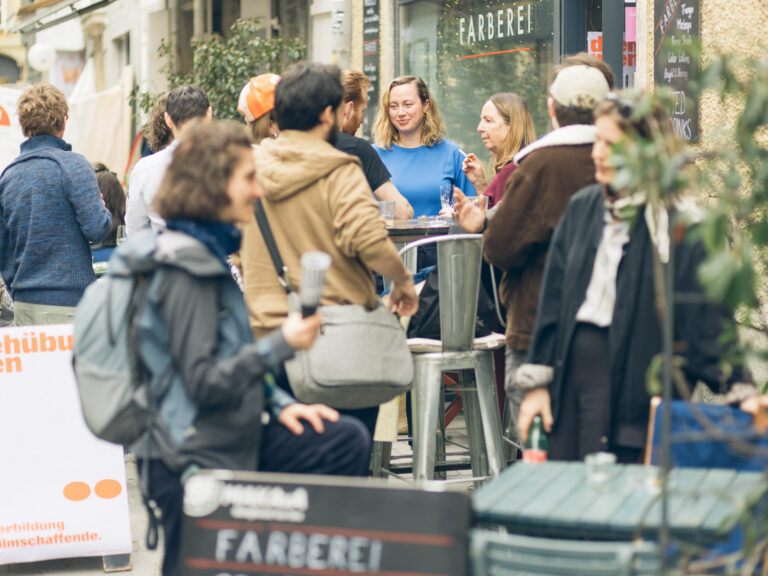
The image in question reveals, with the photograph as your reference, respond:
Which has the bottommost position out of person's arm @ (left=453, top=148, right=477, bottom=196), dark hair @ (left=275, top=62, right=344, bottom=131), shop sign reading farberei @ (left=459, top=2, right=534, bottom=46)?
person's arm @ (left=453, top=148, right=477, bottom=196)

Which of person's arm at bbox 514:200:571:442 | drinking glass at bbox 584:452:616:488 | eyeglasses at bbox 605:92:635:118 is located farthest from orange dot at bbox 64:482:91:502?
eyeglasses at bbox 605:92:635:118

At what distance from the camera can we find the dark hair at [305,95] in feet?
12.9

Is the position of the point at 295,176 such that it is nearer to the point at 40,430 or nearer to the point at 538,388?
the point at 538,388

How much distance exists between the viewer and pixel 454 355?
4.81 meters

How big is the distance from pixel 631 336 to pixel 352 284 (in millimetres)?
1045

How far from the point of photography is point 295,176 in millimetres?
3885

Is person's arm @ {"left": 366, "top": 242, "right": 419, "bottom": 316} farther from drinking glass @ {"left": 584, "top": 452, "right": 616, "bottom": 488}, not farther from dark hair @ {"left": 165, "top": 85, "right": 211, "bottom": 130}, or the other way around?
dark hair @ {"left": 165, "top": 85, "right": 211, "bottom": 130}

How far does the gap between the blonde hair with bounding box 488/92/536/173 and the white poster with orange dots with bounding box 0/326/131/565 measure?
2.34m

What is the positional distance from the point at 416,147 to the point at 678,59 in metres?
1.67

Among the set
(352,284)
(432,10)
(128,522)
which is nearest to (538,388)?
(352,284)

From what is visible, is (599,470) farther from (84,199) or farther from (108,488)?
(84,199)

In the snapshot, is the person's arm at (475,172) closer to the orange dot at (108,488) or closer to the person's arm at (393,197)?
the person's arm at (393,197)

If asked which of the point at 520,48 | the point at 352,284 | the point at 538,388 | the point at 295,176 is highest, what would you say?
the point at 520,48

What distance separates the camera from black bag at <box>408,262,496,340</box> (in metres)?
4.97
